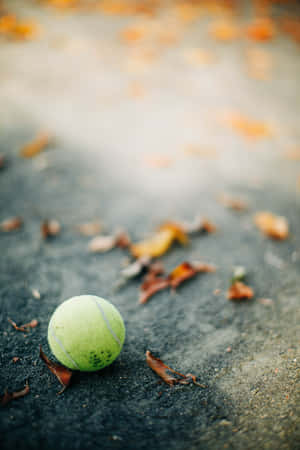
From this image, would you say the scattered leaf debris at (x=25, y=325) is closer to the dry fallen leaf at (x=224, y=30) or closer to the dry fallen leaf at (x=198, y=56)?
the dry fallen leaf at (x=198, y=56)

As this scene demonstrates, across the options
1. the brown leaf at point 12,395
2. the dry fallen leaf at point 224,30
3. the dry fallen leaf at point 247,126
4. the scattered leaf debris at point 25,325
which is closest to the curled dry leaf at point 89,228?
the scattered leaf debris at point 25,325

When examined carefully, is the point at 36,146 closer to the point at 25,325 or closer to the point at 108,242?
the point at 108,242

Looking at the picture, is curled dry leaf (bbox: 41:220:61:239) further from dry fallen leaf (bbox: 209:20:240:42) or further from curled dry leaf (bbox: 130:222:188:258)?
dry fallen leaf (bbox: 209:20:240:42)

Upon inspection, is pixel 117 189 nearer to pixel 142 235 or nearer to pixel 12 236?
pixel 142 235

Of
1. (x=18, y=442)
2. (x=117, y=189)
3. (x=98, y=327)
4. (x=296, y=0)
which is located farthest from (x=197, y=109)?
(x=296, y=0)

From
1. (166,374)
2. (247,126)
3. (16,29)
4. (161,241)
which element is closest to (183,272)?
(161,241)

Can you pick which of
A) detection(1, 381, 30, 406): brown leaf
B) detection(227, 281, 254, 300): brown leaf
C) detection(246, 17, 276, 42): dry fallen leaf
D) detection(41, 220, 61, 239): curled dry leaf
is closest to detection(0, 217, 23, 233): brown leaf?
detection(41, 220, 61, 239): curled dry leaf
